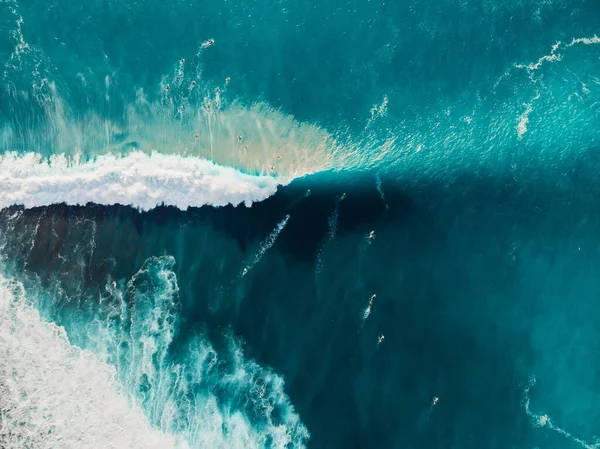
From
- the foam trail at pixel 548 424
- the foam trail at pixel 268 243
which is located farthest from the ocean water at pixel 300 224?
the foam trail at pixel 268 243

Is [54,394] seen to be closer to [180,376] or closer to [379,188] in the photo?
[180,376]

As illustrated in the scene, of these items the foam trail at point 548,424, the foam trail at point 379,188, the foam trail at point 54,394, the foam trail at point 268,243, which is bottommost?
the foam trail at point 54,394

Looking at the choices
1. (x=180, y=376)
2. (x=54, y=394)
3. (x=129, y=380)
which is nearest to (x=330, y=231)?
(x=180, y=376)

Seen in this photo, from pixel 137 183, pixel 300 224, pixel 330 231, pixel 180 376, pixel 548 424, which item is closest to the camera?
pixel 548 424

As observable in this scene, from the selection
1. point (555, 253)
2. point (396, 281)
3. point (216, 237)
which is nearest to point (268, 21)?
point (216, 237)

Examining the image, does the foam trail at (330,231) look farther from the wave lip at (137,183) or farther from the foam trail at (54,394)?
the foam trail at (54,394)

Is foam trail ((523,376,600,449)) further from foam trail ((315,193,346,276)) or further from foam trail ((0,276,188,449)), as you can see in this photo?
foam trail ((0,276,188,449))

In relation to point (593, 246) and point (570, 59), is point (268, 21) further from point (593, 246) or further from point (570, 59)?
point (593, 246)
